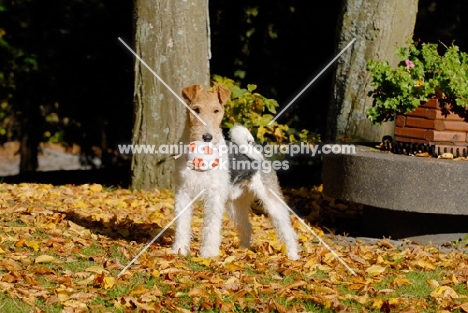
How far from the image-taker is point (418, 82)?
6.69 metres

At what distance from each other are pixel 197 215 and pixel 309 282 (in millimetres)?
2526

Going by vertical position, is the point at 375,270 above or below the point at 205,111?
below

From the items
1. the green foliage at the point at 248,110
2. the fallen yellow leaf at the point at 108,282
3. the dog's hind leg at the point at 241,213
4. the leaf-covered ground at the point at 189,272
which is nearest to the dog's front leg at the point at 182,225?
the leaf-covered ground at the point at 189,272

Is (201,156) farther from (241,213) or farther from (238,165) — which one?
(241,213)

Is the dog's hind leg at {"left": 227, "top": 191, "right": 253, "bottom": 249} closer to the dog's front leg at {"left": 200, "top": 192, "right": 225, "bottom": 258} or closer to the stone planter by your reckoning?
the dog's front leg at {"left": 200, "top": 192, "right": 225, "bottom": 258}

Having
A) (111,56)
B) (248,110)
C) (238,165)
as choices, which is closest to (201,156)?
(238,165)

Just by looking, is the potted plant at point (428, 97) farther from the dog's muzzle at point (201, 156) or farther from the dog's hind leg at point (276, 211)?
the dog's muzzle at point (201, 156)

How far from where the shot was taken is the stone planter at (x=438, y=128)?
21.7ft

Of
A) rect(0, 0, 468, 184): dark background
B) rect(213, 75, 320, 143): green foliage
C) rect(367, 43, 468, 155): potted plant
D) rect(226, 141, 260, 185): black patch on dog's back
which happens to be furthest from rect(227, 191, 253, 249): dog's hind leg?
rect(0, 0, 468, 184): dark background

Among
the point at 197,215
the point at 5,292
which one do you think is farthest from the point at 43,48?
the point at 5,292

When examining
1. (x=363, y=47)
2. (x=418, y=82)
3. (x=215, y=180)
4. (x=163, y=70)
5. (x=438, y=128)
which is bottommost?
(x=215, y=180)

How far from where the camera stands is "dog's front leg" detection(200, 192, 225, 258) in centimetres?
547

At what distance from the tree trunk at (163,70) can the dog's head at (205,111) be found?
2.49 meters

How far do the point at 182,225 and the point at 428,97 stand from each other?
2.51 m
